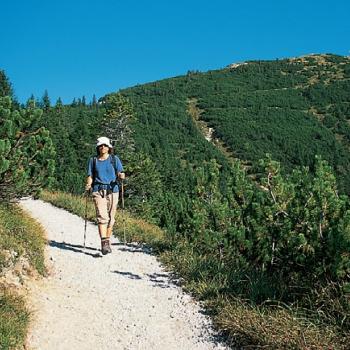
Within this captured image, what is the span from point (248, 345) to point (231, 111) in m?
139

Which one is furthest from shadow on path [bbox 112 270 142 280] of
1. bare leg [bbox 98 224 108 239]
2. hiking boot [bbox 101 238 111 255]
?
bare leg [bbox 98 224 108 239]

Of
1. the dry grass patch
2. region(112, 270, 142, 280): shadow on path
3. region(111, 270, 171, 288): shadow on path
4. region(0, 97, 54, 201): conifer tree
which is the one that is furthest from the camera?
region(0, 97, 54, 201): conifer tree

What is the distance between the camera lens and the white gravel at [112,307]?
484 centimetres

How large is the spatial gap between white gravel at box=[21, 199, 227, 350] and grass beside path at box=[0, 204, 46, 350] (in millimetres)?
185

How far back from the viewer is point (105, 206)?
827cm

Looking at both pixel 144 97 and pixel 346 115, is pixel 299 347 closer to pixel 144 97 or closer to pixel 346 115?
pixel 346 115

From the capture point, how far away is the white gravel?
15.9 ft

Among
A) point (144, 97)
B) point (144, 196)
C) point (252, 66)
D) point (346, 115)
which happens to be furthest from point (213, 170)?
point (252, 66)

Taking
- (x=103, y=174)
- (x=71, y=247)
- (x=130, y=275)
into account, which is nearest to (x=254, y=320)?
(x=130, y=275)

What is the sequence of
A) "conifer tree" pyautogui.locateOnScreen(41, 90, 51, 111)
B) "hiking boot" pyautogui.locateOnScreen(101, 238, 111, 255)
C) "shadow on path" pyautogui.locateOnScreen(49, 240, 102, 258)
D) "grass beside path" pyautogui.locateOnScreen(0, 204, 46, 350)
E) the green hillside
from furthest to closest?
the green hillside → "conifer tree" pyautogui.locateOnScreen(41, 90, 51, 111) → "shadow on path" pyautogui.locateOnScreen(49, 240, 102, 258) → "hiking boot" pyautogui.locateOnScreen(101, 238, 111, 255) → "grass beside path" pyautogui.locateOnScreen(0, 204, 46, 350)

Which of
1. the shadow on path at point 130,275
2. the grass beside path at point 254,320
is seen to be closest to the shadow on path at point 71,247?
the shadow on path at point 130,275

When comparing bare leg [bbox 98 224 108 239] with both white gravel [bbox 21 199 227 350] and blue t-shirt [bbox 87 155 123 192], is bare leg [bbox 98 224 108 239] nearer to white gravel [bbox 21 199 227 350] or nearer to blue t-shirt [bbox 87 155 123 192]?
white gravel [bbox 21 199 227 350]

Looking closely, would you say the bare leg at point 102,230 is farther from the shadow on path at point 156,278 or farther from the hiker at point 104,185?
the shadow on path at point 156,278

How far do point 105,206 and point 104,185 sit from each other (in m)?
0.38
